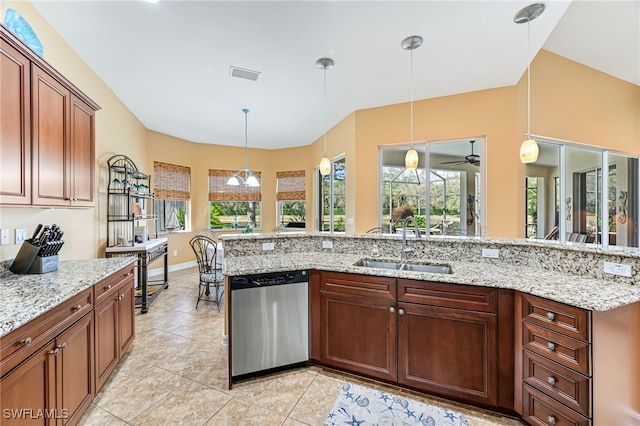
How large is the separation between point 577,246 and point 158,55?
409cm

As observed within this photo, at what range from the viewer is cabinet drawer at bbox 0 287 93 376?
1.08m

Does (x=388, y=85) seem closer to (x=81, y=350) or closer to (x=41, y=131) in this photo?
(x=41, y=131)

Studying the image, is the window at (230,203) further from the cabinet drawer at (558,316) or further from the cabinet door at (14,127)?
the cabinet drawer at (558,316)

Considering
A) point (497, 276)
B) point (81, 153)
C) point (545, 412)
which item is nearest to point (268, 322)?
point (497, 276)

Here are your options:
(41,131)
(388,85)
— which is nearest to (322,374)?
(41,131)

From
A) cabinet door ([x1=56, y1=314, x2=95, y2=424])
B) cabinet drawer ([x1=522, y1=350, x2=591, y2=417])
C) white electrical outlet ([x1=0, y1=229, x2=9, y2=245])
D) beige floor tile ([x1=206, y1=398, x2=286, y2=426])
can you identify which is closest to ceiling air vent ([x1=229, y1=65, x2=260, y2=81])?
white electrical outlet ([x1=0, y1=229, x2=9, y2=245])

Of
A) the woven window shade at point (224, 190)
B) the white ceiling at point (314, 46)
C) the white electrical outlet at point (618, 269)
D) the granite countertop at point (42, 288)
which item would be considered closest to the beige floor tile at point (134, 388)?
the granite countertop at point (42, 288)

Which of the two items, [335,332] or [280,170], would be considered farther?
[280,170]

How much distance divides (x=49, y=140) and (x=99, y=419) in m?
1.93

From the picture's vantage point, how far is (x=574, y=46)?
3.53 m

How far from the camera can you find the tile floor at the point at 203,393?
1761mm

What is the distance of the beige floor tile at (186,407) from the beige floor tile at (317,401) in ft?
1.82

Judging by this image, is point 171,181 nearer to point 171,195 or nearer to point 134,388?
point 171,195

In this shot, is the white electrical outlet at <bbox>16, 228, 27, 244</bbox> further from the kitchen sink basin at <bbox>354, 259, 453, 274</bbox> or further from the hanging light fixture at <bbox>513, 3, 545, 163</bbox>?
the hanging light fixture at <bbox>513, 3, 545, 163</bbox>
